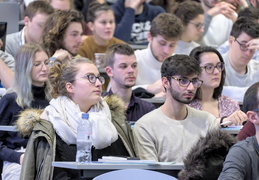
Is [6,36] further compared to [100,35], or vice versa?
[100,35]

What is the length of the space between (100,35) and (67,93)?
232cm

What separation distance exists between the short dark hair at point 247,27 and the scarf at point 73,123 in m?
2.20

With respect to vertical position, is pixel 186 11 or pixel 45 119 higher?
pixel 186 11

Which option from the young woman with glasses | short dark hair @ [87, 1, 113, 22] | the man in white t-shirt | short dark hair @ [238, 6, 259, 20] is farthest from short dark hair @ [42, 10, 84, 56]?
short dark hair @ [238, 6, 259, 20]

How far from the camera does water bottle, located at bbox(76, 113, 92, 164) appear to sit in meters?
3.99

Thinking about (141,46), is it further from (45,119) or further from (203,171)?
(203,171)

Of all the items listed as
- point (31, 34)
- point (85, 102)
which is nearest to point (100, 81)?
point (85, 102)

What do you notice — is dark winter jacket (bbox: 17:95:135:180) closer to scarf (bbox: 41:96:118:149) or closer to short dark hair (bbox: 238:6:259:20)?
scarf (bbox: 41:96:118:149)

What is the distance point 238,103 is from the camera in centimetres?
542

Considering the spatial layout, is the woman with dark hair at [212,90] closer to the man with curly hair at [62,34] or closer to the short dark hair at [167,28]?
the short dark hair at [167,28]

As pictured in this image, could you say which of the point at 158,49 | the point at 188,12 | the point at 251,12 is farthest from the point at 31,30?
the point at 251,12

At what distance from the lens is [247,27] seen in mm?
6066

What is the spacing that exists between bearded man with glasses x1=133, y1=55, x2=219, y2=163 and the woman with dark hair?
2.27 ft

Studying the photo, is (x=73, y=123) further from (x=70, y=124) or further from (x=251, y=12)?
(x=251, y=12)
